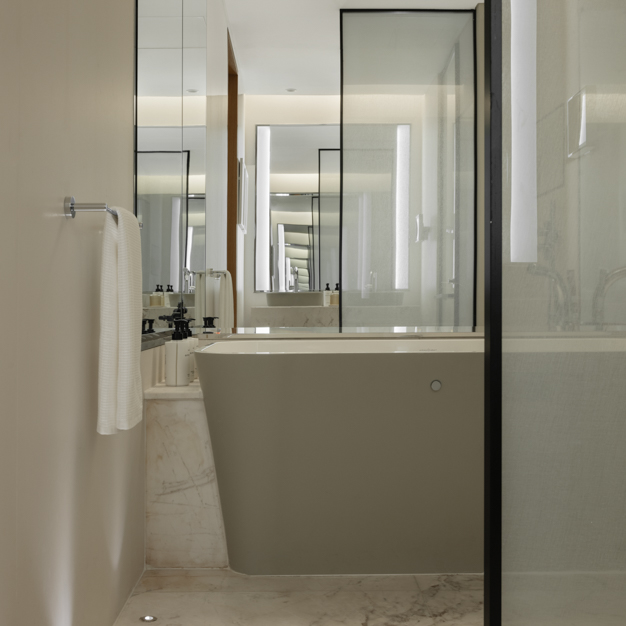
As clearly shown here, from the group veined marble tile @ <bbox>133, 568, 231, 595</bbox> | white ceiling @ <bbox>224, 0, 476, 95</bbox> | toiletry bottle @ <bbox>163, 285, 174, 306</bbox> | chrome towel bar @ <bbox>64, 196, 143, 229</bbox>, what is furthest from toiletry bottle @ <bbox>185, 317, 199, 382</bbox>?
white ceiling @ <bbox>224, 0, 476, 95</bbox>

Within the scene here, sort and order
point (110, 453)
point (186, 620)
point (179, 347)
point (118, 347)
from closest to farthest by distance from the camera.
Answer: point (118, 347), point (110, 453), point (186, 620), point (179, 347)

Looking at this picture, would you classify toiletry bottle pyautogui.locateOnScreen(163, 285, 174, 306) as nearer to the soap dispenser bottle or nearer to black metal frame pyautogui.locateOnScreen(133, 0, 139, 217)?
black metal frame pyautogui.locateOnScreen(133, 0, 139, 217)

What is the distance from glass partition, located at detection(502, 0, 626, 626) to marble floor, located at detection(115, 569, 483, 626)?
0.82m

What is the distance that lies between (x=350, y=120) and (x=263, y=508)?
1.66 m

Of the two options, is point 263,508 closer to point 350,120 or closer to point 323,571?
point 323,571

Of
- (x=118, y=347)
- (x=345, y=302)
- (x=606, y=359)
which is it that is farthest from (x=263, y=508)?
(x=606, y=359)

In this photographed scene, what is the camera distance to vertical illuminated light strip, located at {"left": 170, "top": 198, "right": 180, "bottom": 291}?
214cm

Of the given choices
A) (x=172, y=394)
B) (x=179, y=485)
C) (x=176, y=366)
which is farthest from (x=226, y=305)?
(x=179, y=485)

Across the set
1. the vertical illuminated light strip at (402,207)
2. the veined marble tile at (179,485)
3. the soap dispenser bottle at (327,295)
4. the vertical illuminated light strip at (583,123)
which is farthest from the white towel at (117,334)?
the vertical illuminated light strip at (402,207)

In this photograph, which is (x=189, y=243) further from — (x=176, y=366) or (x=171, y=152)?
(x=176, y=366)

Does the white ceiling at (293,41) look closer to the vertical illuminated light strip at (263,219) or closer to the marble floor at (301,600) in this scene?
the vertical illuminated light strip at (263,219)

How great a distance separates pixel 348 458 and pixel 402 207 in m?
1.15

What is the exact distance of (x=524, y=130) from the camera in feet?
3.14

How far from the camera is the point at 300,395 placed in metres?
1.82
